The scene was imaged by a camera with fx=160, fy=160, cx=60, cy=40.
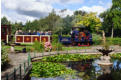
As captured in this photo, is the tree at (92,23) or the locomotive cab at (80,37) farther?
the tree at (92,23)

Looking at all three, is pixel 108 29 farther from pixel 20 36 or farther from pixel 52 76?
pixel 52 76

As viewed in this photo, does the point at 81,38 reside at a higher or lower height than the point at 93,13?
lower

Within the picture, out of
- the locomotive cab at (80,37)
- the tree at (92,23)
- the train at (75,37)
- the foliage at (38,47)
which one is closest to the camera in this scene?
the foliage at (38,47)

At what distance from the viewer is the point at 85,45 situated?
3155 cm

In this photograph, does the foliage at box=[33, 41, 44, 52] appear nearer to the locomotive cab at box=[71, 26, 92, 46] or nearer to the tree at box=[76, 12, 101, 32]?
the locomotive cab at box=[71, 26, 92, 46]

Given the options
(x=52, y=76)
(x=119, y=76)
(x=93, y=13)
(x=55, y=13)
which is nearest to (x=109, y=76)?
(x=119, y=76)

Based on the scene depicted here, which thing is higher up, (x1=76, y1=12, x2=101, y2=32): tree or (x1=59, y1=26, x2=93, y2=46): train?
(x1=76, y1=12, x2=101, y2=32): tree

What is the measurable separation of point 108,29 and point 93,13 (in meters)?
9.45

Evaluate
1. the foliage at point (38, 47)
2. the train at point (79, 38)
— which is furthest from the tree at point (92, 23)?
the foliage at point (38, 47)

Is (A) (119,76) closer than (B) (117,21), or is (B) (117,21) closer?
(A) (119,76)

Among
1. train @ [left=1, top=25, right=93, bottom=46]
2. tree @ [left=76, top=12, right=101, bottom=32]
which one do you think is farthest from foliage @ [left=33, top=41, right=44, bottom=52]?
tree @ [left=76, top=12, right=101, bottom=32]

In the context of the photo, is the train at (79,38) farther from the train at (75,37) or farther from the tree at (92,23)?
the tree at (92,23)

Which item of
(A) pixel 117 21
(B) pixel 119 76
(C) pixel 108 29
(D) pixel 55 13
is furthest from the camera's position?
(D) pixel 55 13

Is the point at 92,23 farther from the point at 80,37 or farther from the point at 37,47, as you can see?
the point at 37,47
